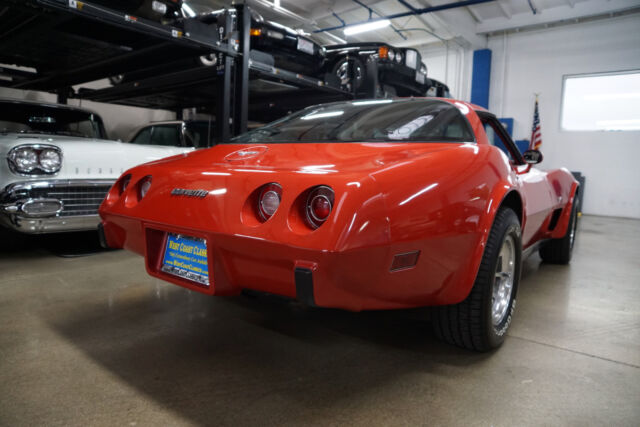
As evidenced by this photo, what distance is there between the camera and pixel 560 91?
10070 millimetres

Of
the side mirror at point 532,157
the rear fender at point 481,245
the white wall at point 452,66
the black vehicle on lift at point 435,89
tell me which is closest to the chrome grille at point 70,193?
the rear fender at point 481,245

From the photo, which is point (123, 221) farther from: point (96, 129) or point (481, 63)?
point (481, 63)

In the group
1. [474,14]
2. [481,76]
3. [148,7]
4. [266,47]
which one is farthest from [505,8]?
[148,7]

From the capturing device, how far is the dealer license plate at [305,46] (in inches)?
186

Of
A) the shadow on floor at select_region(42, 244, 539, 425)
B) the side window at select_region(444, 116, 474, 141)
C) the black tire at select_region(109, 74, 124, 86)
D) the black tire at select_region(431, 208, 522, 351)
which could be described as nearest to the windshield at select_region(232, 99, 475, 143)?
the side window at select_region(444, 116, 474, 141)

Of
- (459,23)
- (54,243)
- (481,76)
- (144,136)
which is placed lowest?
(54,243)

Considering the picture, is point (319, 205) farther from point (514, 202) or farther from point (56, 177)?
point (56, 177)

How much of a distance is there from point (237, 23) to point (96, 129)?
67.0 inches

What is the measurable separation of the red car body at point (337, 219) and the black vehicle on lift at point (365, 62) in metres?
4.01

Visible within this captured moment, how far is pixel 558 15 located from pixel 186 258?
11265 mm

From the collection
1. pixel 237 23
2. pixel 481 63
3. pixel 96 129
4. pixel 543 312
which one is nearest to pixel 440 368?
pixel 543 312

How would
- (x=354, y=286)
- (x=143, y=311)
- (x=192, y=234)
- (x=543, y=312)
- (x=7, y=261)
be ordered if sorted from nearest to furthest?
(x=354, y=286), (x=192, y=234), (x=143, y=311), (x=543, y=312), (x=7, y=261)

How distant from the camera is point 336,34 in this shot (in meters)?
11.5

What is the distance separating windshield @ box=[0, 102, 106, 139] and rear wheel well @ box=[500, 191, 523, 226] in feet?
12.1
